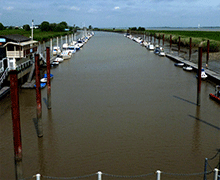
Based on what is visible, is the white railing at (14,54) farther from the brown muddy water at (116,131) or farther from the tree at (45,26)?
the tree at (45,26)

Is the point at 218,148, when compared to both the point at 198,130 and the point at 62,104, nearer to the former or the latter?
the point at 198,130

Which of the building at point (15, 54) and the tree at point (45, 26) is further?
the tree at point (45, 26)

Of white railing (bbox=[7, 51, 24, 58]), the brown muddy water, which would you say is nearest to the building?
white railing (bbox=[7, 51, 24, 58])

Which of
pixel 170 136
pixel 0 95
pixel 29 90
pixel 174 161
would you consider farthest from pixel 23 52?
pixel 174 161

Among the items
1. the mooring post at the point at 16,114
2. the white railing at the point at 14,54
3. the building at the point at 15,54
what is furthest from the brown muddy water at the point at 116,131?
the white railing at the point at 14,54

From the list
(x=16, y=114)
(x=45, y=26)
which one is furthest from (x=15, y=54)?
(x=45, y=26)

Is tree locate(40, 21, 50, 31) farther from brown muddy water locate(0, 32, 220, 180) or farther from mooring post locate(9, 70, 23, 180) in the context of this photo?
mooring post locate(9, 70, 23, 180)

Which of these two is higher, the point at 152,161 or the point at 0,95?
the point at 0,95

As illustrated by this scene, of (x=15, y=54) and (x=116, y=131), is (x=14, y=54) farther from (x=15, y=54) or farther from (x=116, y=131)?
(x=116, y=131)
